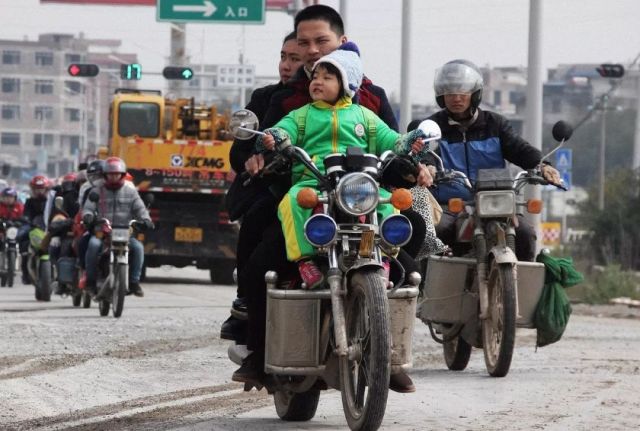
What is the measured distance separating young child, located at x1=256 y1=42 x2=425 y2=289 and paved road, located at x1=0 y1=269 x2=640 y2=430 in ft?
3.53

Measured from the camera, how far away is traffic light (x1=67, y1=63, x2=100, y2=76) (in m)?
44.3

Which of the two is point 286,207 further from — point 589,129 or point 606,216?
point 589,129

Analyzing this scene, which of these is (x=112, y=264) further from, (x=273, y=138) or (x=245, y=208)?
(x=273, y=138)

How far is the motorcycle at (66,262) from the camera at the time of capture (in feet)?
66.1

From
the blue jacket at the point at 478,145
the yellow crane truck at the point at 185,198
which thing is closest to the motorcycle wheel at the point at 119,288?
the blue jacket at the point at 478,145

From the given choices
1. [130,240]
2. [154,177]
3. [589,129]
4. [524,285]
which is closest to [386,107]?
[524,285]

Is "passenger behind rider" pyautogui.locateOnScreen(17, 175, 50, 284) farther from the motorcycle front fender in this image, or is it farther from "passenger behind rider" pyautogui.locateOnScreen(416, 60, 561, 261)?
the motorcycle front fender

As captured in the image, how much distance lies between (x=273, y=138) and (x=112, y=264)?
10.7 m

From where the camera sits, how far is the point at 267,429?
318 inches

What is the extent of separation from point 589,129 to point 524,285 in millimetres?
115933

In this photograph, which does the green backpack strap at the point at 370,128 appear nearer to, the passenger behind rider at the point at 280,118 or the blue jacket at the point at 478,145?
the passenger behind rider at the point at 280,118

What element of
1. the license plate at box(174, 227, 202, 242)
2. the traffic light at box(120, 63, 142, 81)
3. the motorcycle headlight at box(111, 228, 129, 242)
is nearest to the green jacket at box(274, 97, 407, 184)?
the motorcycle headlight at box(111, 228, 129, 242)

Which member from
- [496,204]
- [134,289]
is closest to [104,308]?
[134,289]

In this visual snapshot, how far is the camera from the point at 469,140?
11359mm
